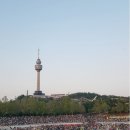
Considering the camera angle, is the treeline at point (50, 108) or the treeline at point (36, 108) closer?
the treeline at point (36, 108)

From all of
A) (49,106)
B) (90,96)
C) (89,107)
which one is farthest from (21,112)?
(90,96)

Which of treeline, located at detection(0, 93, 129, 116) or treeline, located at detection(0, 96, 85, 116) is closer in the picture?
treeline, located at detection(0, 96, 85, 116)

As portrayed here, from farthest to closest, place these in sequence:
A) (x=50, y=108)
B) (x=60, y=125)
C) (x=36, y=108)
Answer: (x=50, y=108) → (x=36, y=108) → (x=60, y=125)

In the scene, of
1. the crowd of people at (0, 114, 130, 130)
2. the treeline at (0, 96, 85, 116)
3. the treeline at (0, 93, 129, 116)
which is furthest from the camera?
the treeline at (0, 93, 129, 116)

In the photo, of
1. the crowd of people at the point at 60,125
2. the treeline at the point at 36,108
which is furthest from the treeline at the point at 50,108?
the crowd of people at the point at 60,125

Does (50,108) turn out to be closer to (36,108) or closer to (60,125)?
(36,108)

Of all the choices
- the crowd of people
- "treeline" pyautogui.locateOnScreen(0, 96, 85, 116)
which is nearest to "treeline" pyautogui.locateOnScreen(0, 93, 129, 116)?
"treeline" pyautogui.locateOnScreen(0, 96, 85, 116)

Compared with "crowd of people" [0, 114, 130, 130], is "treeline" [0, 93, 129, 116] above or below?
above

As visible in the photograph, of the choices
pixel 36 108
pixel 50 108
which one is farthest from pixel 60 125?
pixel 50 108

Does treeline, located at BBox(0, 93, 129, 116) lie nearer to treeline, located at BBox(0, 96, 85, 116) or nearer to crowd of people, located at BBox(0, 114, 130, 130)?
treeline, located at BBox(0, 96, 85, 116)

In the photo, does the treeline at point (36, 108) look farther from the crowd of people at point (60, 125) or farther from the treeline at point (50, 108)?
the crowd of people at point (60, 125)

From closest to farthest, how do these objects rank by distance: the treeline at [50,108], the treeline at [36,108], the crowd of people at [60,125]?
the crowd of people at [60,125]
the treeline at [36,108]
the treeline at [50,108]

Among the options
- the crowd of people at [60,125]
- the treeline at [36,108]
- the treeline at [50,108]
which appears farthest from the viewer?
the treeline at [50,108]
